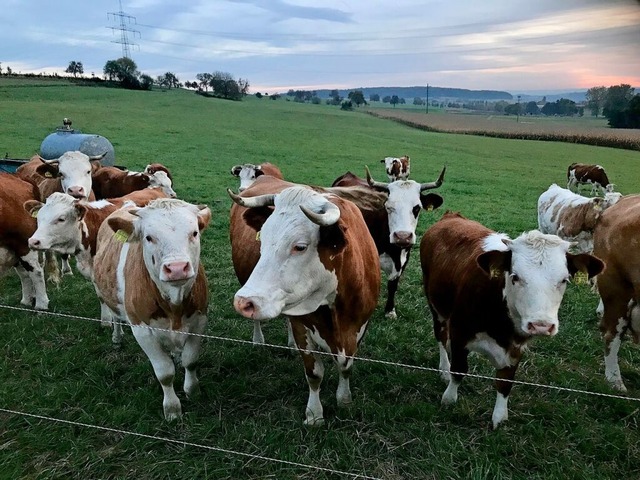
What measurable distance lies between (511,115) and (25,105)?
5006 cm

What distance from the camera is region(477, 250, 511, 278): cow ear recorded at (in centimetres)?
327

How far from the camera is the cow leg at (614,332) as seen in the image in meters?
4.43

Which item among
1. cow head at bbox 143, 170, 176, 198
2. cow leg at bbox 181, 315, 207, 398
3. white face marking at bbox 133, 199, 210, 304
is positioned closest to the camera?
white face marking at bbox 133, 199, 210, 304

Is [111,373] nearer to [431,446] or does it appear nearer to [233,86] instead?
[431,446]

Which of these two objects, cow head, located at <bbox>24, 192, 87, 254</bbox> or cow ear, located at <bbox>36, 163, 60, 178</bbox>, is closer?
cow head, located at <bbox>24, 192, 87, 254</bbox>

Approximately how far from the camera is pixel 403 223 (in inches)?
222

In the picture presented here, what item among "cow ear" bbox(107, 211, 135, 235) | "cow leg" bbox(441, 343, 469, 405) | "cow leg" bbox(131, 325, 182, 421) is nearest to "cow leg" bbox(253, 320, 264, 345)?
"cow leg" bbox(131, 325, 182, 421)

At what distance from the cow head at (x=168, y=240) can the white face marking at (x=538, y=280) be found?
2.14 m

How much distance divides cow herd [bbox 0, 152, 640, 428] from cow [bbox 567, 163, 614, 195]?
48.0 feet

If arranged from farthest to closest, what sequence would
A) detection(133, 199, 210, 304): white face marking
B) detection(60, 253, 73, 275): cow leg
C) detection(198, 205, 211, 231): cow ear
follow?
detection(60, 253, 73, 275): cow leg < detection(198, 205, 211, 231): cow ear < detection(133, 199, 210, 304): white face marking

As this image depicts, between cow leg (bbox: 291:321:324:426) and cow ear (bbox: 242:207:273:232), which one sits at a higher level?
cow ear (bbox: 242:207:273:232)

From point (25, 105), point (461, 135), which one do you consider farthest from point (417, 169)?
point (25, 105)

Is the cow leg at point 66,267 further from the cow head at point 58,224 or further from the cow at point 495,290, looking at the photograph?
the cow at point 495,290

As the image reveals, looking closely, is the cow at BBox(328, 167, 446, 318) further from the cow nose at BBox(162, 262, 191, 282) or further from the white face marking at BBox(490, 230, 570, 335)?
the cow nose at BBox(162, 262, 191, 282)
